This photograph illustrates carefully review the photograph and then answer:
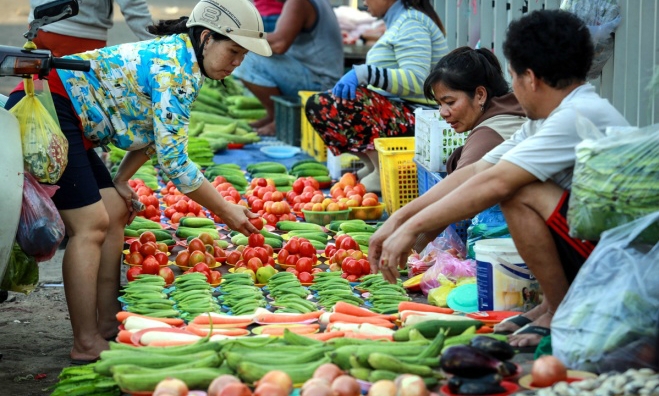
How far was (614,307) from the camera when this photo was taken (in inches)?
119

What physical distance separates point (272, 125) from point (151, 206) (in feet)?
11.7

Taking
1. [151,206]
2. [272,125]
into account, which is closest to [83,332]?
[151,206]

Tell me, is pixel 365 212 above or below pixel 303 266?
below

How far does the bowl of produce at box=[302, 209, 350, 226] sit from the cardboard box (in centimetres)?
67

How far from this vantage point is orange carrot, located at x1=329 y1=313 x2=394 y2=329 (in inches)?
150

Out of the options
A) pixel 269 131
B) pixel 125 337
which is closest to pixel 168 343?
pixel 125 337

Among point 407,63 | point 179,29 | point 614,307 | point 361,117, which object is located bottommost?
point 361,117

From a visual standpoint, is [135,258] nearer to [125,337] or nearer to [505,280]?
[125,337]

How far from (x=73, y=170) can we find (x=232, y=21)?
0.95 meters

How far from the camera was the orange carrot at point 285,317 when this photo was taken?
3.95m

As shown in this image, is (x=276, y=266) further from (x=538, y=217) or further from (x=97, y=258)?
(x=538, y=217)

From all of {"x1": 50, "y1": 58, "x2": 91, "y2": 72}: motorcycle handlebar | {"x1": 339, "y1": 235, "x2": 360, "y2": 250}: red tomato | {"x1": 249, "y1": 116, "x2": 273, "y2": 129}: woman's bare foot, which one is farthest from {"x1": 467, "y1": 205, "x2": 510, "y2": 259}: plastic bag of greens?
{"x1": 249, "y1": 116, "x2": 273, "y2": 129}: woman's bare foot

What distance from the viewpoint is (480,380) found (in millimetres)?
2971

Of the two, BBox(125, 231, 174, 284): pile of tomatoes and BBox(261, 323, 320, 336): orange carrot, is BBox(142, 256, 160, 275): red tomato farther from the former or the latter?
BBox(261, 323, 320, 336): orange carrot
